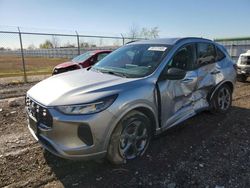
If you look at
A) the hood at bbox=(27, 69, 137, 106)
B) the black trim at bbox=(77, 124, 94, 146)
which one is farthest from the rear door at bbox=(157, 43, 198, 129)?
the black trim at bbox=(77, 124, 94, 146)

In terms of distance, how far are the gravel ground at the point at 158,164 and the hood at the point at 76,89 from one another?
39.9 inches

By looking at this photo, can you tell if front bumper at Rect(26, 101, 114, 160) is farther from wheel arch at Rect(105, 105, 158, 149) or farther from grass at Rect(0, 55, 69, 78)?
grass at Rect(0, 55, 69, 78)

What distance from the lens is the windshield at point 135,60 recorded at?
370cm

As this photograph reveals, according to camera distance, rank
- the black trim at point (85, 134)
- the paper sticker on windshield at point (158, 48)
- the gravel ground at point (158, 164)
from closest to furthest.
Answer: the black trim at point (85, 134)
the gravel ground at point (158, 164)
the paper sticker on windshield at point (158, 48)

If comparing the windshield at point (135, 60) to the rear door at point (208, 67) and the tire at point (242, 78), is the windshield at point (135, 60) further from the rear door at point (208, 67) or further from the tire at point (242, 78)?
the tire at point (242, 78)

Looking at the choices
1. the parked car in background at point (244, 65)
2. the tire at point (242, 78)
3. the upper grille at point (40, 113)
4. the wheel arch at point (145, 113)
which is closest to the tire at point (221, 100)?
the wheel arch at point (145, 113)

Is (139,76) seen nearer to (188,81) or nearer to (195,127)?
(188,81)

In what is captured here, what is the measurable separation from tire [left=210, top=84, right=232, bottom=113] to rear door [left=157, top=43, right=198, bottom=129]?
3.59ft

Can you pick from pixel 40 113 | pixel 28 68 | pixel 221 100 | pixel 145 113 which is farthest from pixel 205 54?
pixel 28 68

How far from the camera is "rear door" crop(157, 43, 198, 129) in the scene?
3.67 meters

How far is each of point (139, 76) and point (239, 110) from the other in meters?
3.67

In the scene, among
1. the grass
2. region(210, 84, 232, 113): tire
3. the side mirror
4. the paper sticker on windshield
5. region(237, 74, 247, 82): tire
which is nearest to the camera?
the side mirror

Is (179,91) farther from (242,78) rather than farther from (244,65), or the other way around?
(242,78)

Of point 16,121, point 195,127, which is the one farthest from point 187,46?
point 16,121
